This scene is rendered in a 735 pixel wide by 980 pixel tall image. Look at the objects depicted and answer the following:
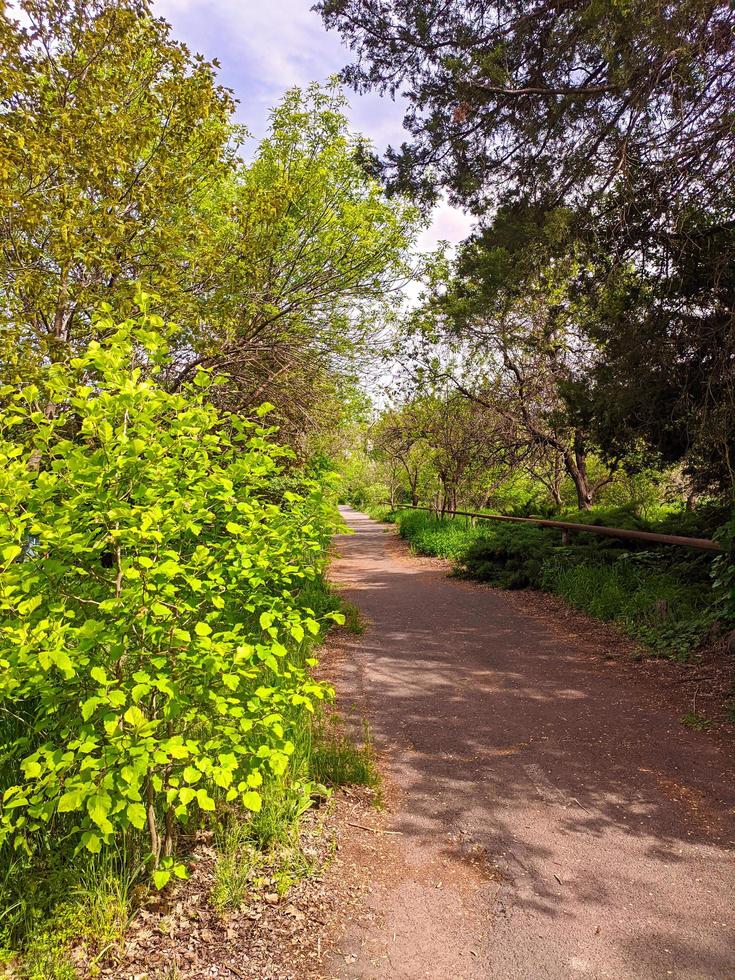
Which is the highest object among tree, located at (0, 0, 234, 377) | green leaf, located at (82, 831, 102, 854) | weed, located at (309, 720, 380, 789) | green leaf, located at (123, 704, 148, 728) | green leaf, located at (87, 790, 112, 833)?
tree, located at (0, 0, 234, 377)

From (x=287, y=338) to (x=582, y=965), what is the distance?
826 centimetres

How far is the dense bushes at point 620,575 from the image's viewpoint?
5723 mm

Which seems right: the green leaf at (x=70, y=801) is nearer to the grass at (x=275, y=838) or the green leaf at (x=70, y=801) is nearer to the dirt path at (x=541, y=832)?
the grass at (x=275, y=838)

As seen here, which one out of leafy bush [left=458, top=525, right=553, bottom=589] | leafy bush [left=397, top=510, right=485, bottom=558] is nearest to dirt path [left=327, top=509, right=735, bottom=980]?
leafy bush [left=458, top=525, right=553, bottom=589]

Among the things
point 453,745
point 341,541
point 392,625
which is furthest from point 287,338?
point 341,541

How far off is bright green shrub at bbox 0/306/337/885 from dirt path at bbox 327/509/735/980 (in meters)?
0.98

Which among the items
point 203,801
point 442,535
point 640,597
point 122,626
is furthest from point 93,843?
point 442,535

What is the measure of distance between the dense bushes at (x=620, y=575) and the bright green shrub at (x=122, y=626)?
14.4ft

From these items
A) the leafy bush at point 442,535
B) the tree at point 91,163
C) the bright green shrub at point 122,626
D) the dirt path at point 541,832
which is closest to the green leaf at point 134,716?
the bright green shrub at point 122,626

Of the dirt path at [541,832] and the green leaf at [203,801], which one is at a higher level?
the green leaf at [203,801]

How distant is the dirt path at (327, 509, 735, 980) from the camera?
88.0 inches

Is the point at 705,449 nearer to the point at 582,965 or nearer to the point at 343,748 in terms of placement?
the point at 343,748

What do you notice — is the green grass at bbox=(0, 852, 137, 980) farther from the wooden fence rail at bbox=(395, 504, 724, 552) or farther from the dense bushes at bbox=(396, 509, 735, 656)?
the wooden fence rail at bbox=(395, 504, 724, 552)

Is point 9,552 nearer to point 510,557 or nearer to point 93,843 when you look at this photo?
point 93,843
